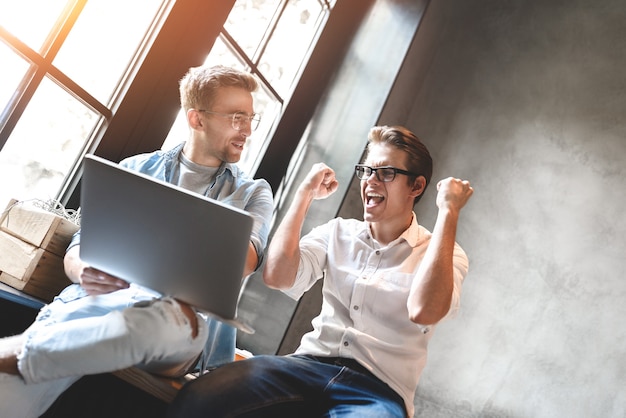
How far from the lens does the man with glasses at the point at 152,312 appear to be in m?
1.18

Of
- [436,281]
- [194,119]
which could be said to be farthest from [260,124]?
[436,281]

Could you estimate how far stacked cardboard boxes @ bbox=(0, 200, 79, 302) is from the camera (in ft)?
5.06

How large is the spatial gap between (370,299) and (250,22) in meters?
1.43

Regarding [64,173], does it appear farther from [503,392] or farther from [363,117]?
[503,392]

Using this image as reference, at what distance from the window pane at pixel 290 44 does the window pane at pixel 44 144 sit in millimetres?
1007

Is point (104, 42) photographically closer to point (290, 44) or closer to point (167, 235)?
point (167, 235)

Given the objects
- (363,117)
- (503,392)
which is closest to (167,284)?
(363,117)

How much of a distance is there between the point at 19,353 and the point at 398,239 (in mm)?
1096

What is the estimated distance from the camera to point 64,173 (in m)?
1.86

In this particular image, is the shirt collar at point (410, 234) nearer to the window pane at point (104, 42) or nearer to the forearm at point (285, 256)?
the forearm at point (285, 256)

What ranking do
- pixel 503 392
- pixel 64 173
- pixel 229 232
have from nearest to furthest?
pixel 229 232 < pixel 64 173 < pixel 503 392

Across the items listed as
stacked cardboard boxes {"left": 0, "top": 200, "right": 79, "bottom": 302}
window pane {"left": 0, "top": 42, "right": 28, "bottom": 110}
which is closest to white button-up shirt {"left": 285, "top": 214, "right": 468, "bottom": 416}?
stacked cardboard boxes {"left": 0, "top": 200, "right": 79, "bottom": 302}

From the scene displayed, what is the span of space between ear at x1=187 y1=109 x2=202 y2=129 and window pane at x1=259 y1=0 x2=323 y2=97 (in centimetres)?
84

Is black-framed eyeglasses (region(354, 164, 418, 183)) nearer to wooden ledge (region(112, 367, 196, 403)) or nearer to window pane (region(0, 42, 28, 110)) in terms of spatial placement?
wooden ledge (region(112, 367, 196, 403))
